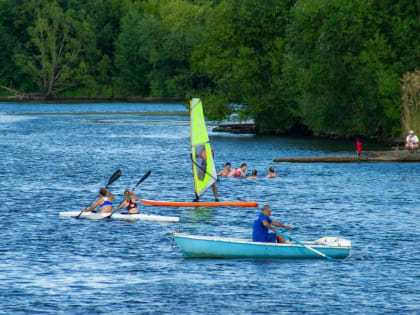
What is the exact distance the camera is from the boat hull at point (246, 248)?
31.7 meters

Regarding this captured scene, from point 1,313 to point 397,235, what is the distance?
19333 mm

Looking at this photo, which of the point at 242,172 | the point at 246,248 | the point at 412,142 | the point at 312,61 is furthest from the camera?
the point at 312,61

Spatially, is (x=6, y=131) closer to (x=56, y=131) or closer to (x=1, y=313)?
(x=56, y=131)

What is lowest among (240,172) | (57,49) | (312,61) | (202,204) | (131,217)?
(131,217)

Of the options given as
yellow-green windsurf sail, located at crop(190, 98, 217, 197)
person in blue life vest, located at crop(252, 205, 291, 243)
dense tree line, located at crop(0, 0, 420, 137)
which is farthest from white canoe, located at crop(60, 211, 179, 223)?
dense tree line, located at crop(0, 0, 420, 137)

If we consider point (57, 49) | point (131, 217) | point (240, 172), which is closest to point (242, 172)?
point (240, 172)

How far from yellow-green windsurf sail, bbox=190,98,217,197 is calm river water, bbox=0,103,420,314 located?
6.43 feet

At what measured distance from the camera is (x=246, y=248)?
31797mm

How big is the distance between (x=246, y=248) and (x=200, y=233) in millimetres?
6455

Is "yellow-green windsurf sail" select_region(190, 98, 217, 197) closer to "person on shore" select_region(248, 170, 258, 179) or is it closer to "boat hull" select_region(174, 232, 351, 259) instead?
"person on shore" select_region(248, 170, 258, 179)

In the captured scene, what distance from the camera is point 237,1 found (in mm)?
93375

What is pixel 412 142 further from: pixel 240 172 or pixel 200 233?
pixel 200 233

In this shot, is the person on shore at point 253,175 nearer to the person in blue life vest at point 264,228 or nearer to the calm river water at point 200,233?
the calm river water at point 200,233

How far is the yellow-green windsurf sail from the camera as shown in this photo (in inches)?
1778
